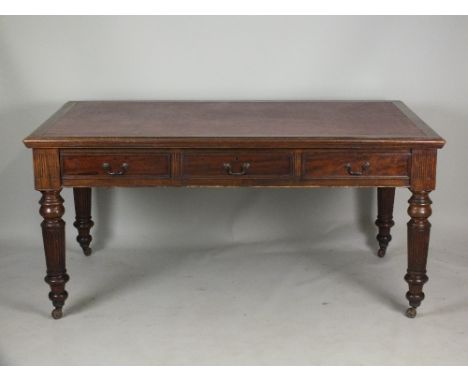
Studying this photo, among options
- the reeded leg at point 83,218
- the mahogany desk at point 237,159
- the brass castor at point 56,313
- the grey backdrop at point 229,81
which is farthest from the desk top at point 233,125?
the brass castor at point 56,313

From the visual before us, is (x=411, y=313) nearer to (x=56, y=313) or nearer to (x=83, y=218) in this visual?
(x=56, y=313)

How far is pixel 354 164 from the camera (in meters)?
3.36

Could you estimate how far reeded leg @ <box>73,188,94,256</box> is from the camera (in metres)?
4.11

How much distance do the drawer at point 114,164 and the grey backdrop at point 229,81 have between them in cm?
72

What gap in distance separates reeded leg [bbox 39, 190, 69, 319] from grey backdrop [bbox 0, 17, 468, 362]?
335 mm

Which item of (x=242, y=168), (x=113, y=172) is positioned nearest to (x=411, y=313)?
(x=242, y=168)

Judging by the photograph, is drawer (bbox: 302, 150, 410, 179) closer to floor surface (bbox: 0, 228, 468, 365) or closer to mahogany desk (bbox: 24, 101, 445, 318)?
mahogany desk (bbox: 24, 101, 445, 318)

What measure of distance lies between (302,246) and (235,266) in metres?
0.37

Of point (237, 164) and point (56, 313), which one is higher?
point (237, 164)

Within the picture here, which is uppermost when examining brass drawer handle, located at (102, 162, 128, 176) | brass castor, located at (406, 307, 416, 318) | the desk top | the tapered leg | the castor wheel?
the desk top

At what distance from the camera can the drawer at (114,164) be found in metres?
3.37

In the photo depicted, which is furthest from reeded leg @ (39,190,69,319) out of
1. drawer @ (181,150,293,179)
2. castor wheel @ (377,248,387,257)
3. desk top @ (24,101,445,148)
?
castor wheel @ (377,248,387,257)

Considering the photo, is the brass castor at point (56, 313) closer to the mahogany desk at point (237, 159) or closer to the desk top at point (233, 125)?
the mahogany desk at point (237, 159)

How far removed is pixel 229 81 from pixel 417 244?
113 centimetres
